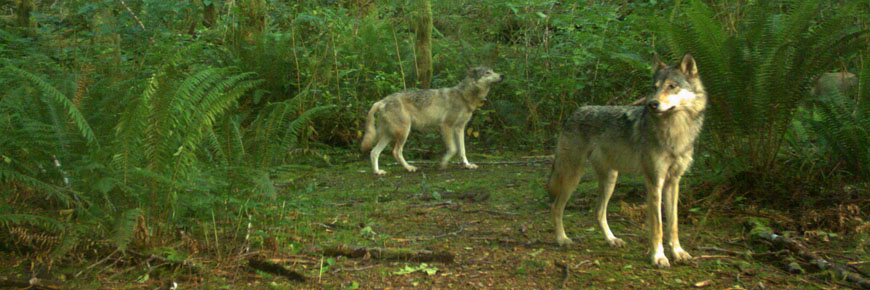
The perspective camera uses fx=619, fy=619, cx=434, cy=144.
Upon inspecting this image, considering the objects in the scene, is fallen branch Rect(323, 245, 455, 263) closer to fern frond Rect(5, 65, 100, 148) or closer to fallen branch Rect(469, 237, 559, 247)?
fallen branch Rect(469, 237, 559, 247)

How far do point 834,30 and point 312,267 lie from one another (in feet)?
15.4

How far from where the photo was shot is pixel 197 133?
3812 millimetres

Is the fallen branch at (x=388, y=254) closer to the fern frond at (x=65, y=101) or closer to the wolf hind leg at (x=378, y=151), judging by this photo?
the fern frond at (x=65, y=101)

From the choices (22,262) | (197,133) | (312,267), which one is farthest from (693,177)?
(22,262)

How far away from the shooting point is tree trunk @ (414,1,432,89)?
10612 mm

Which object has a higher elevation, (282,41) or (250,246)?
(282,41)

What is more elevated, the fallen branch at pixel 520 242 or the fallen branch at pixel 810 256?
the fallen branch at pixel 810 256

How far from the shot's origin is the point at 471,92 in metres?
10.1

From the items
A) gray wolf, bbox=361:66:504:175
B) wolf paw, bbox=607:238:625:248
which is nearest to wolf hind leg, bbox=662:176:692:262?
wolf paw, bbox=607:238:625:248

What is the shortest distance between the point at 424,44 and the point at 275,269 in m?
7.58

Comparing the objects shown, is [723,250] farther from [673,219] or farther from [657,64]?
[657,64]

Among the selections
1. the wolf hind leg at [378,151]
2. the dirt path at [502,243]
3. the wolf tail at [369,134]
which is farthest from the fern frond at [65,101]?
the wolf tail at [369,134]

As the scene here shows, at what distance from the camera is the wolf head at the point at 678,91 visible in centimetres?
421

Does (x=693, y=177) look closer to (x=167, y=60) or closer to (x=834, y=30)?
(x=834, y=30)
